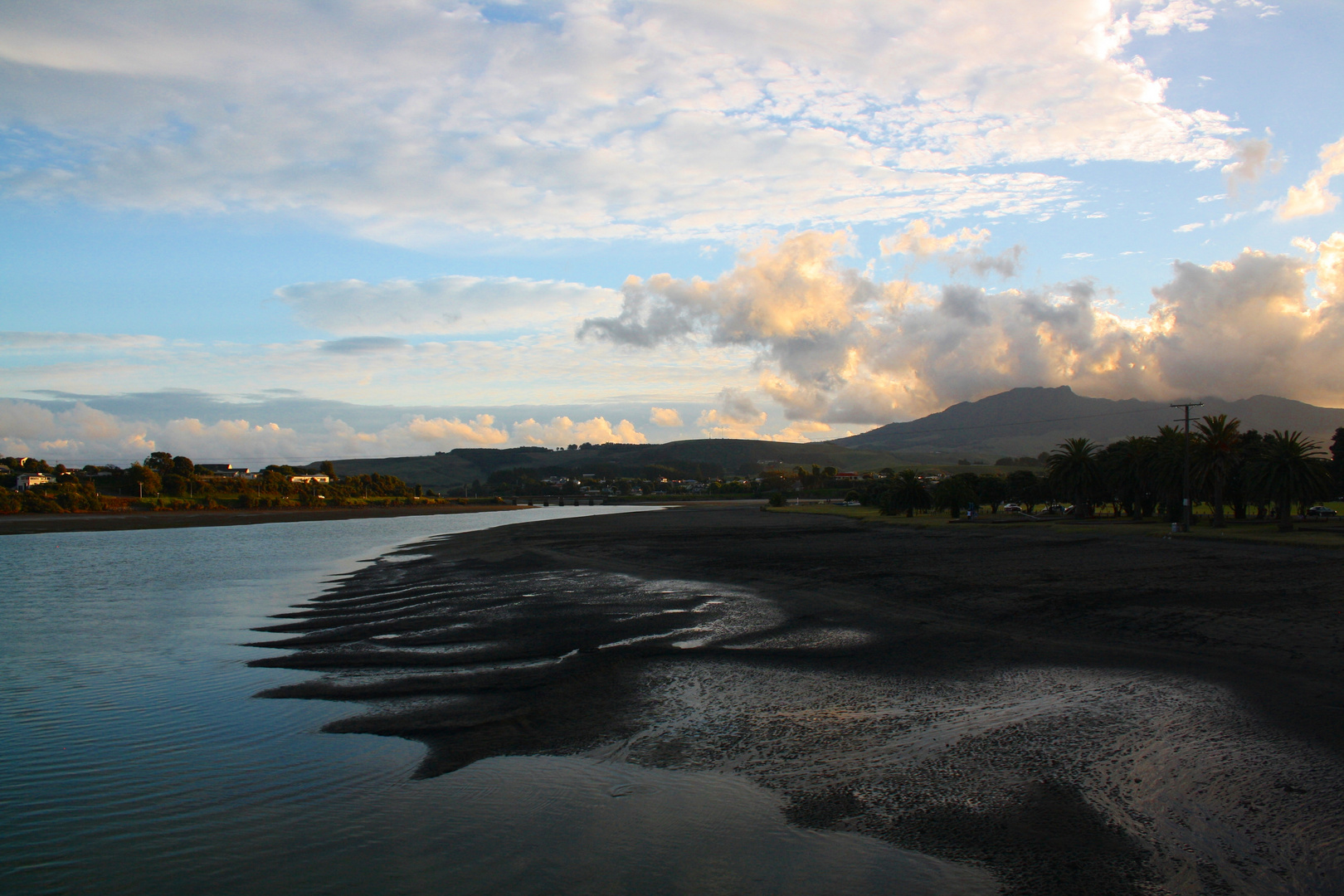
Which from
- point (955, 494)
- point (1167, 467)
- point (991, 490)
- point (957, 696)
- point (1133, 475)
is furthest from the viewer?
point (991, 490)

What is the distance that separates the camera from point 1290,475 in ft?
153

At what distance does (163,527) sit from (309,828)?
333 feet

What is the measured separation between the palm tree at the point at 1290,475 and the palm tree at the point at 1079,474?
2166 cm

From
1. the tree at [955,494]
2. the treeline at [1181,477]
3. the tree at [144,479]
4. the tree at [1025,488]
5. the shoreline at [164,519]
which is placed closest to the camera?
the treeline at [1181,477]

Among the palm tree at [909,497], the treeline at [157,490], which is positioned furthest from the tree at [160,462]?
the palm tree at [909,497]

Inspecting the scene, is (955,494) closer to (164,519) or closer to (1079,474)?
(1079,474)

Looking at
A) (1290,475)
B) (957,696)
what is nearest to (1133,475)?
(1290,475)

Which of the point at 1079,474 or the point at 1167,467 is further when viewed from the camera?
the point at 1079,474

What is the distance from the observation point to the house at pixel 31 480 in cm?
13445

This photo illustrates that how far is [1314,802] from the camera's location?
788cm

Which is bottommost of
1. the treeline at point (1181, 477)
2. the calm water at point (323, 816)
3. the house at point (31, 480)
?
the calm water at point (323, 816)

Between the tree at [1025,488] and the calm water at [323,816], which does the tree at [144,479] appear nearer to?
the tree at [1025,488]

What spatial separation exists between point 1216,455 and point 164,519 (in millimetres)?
114388

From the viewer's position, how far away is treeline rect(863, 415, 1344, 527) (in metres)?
47.7
